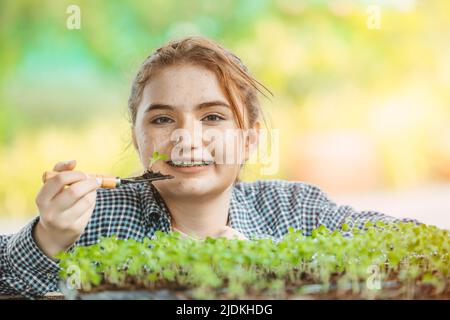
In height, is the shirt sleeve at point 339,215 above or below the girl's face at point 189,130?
below

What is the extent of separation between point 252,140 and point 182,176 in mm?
276

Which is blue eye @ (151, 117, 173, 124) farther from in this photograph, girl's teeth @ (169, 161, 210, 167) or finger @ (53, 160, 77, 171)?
finger @ (53, 160, 77, 171)

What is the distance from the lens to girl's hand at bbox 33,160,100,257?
43.9 inches

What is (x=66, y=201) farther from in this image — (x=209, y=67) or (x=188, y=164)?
(x=209, y=67)

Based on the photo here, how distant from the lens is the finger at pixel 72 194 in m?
1.12

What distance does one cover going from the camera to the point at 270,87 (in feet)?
5.57

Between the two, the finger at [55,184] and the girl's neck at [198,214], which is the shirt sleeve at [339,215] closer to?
the girl's neck at [198,214]

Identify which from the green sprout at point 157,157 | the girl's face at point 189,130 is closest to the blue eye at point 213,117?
the girl's face at point 189,130

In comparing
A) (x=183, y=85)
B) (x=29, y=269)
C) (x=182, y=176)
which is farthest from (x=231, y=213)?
(x=29, y=269)

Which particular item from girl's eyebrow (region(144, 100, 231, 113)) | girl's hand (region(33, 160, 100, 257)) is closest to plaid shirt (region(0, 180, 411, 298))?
girl's hand (region(33, 160, 100, 257))

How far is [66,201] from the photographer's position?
3.67 feet

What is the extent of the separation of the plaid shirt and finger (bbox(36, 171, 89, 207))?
0.48ft

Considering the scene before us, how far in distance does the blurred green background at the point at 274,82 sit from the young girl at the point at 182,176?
0.36 ft
